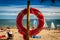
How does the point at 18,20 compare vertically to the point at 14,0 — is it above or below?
below

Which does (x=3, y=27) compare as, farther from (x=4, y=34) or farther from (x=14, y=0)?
(x=14, y=0)

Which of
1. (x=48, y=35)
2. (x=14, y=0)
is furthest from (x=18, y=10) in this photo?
(x=48, y=35)

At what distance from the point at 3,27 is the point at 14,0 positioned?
47 cm

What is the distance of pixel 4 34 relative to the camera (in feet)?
14.8

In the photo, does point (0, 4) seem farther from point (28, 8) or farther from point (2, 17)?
point (28, 8)

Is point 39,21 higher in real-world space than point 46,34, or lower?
higher

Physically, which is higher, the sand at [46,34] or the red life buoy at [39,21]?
the red life buoy at [39,21]

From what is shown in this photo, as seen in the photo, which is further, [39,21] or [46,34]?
[46,34]

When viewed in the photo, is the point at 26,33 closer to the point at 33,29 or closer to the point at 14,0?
the point at 33,29

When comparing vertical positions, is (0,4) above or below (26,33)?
above

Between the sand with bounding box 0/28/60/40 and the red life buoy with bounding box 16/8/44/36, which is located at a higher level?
the red life buoy with bounding box 16/8/44/36

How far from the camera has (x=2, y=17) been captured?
178 inches

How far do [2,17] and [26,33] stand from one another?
48cm

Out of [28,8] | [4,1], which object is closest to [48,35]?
[28,8]
